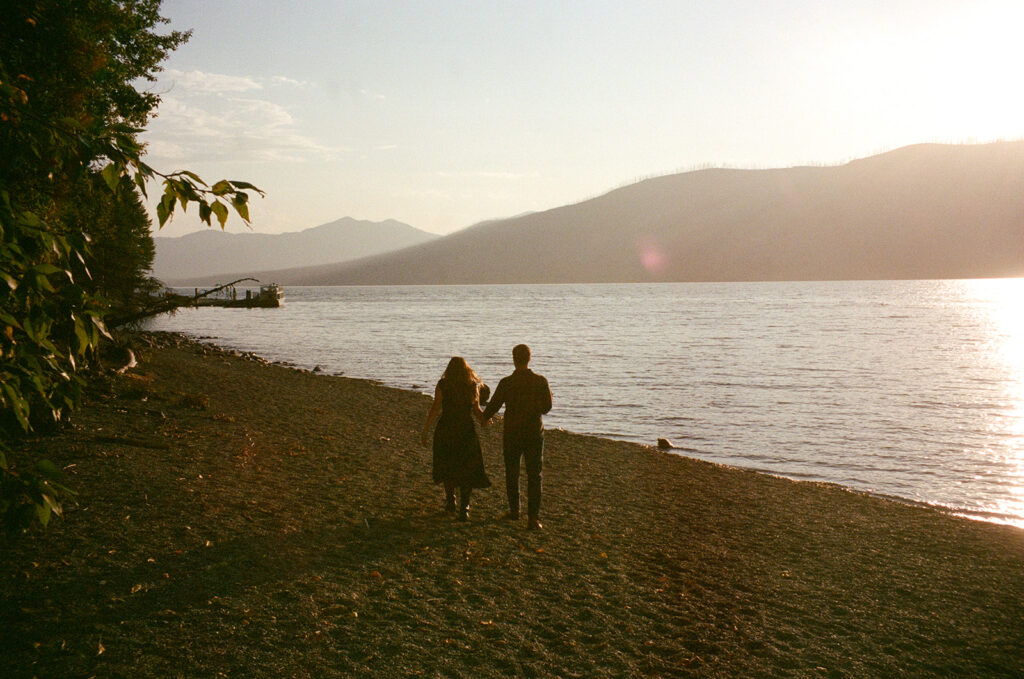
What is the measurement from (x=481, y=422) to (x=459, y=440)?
0.45m

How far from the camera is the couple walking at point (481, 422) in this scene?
908cm

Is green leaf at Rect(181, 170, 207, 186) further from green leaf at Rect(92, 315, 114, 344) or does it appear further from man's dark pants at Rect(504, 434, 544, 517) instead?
man's dark pants at Rect(504, 434, 544, 517)

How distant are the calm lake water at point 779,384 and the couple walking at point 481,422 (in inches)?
391

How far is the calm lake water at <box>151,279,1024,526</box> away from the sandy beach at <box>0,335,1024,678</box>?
18.0ft

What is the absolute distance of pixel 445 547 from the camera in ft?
27.9

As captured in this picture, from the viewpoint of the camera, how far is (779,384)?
1375 inches

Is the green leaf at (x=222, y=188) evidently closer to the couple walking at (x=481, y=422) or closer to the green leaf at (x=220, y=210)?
→ the green leaf at (x=220, y=210)

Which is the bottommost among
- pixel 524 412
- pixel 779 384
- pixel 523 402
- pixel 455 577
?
pixel 779 384

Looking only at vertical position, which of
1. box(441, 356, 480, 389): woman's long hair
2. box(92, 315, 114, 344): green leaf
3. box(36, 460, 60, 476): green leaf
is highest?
box(92, 315, 114, 344): green leaf

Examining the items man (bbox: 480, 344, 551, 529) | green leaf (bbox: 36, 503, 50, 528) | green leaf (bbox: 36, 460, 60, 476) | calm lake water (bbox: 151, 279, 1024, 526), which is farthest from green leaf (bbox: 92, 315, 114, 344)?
calm lake water (bbox: 151, 279, 1024, 526)

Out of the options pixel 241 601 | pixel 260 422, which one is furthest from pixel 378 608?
pixel 260 422

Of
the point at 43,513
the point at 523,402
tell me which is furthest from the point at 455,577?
the point at 43,513

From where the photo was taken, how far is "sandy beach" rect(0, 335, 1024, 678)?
5.79 metres

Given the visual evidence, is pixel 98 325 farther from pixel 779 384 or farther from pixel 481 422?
pixel 779 384
